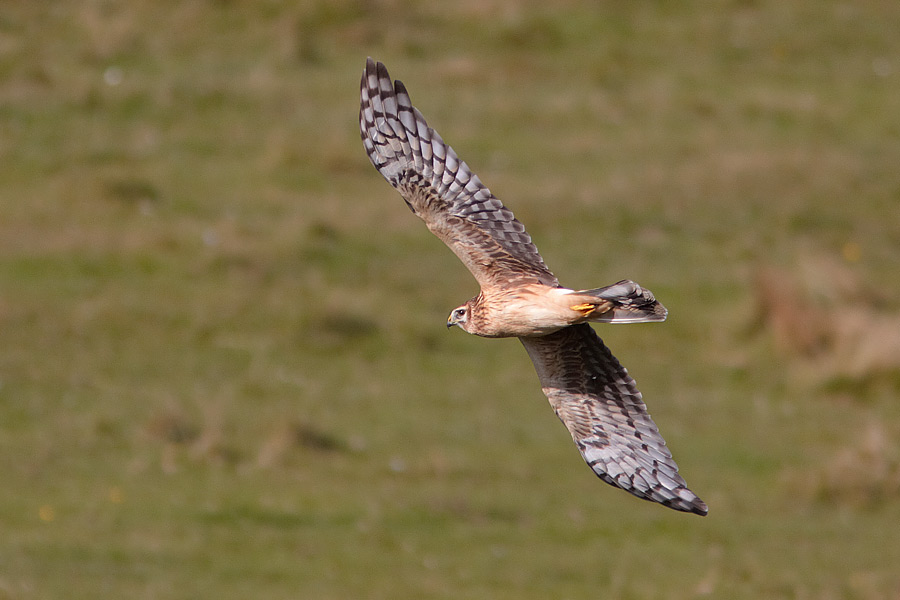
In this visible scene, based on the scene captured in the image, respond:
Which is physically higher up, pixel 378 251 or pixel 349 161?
pixel 349 161

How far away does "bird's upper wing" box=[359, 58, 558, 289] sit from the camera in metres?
8.82

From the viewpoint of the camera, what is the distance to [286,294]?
19016 millimetres

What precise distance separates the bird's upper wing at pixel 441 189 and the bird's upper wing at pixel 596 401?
39 centimetres

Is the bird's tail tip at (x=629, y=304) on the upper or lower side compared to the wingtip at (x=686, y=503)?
upper

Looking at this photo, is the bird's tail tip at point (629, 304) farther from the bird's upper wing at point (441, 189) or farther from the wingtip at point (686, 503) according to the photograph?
the wingtip at point (686, 503)

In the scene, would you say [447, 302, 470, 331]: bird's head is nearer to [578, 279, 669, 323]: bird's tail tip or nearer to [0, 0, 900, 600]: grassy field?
[578, 279, 669, 323]: bird's tail tip

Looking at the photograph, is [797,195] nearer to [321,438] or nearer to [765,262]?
[765,262]

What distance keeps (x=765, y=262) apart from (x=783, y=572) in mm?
7733

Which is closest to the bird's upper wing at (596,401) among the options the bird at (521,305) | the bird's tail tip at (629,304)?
the bird at (521,305)

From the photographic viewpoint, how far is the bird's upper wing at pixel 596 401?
8.64 m

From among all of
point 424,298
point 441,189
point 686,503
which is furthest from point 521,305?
point 424,298

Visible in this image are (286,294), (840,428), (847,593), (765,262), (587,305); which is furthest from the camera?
(765,262)

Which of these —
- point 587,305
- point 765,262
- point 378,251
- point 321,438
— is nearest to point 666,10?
point 765,262

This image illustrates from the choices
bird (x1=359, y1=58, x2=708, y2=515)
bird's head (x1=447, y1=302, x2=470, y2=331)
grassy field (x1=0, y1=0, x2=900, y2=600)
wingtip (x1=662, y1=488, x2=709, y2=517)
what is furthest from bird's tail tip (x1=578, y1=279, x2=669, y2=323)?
grassy field (x1=0, y1=0, x2=900, y2=600)
